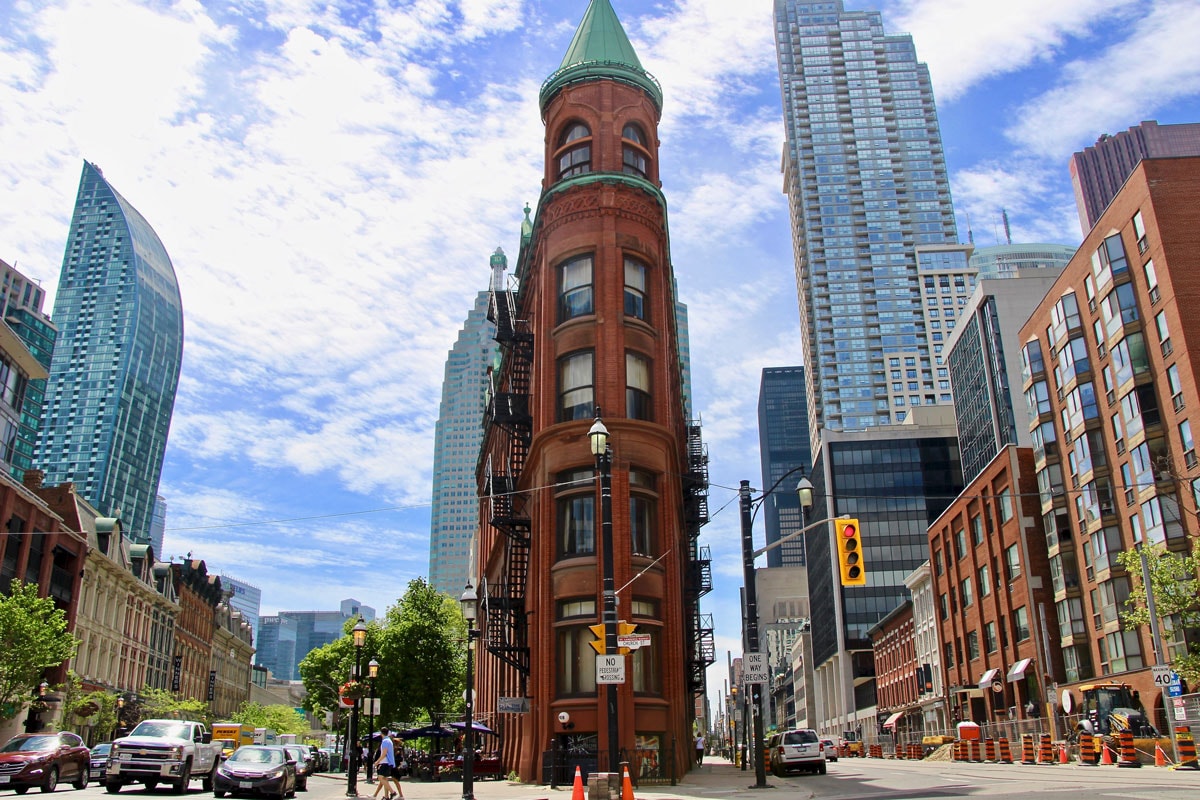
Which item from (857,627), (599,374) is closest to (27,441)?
(857,627)

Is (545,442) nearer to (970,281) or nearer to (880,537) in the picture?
(880,537)

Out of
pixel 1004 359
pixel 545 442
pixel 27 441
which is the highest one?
pixel 27 441

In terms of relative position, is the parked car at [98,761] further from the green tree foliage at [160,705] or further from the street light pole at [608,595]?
the green tree foliage at [160,705]

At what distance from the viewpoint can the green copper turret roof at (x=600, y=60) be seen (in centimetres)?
3884

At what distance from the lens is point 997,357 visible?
4090 inches

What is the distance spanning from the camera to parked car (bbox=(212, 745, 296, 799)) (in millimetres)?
23578

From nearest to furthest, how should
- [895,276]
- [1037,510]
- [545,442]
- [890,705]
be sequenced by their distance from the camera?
[545,442] < [1037,510] < [890,705] < [895,276]

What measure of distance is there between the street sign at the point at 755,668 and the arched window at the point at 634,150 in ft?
65.4

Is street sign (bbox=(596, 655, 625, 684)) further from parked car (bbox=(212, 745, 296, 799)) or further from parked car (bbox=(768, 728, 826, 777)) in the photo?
parked car (bbox=(768, 728, 826, 777))

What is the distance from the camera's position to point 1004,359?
103062 mm

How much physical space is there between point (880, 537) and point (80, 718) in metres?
92.0

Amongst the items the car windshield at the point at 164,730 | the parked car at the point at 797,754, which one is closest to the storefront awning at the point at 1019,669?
the parked car at the point at 797,754

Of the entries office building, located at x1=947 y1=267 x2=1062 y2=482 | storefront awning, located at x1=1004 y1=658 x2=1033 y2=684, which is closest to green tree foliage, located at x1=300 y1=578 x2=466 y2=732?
storefront awning, located at x1=1004 y1=658 x2=1033 y2=684

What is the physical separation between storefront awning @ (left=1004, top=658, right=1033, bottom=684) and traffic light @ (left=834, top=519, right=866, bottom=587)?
4331 centimetres
